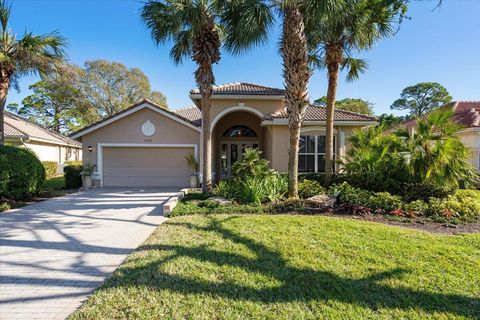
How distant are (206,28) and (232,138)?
373 inches

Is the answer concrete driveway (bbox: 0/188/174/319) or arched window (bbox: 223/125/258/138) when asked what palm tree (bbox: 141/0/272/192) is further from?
arched window (bbox: 223/125/258/138)

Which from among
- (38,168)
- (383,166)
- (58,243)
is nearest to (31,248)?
(58,243)

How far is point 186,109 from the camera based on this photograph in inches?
944

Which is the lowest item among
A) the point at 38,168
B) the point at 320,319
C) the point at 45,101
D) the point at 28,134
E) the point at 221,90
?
the point at 320,319

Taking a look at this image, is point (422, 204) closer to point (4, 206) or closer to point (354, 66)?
point (354, 66)

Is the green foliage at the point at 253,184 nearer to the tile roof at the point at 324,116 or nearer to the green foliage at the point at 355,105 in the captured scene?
the tile roof at the point at 324,116

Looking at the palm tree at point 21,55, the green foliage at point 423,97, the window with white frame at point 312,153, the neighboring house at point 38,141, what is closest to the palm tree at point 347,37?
the window with white frame at point 312,153

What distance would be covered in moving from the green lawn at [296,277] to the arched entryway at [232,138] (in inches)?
509

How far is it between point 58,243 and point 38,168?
7.79 metres

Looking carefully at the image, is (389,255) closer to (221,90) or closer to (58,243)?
(58,243)

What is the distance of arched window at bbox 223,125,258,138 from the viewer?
19.2 m

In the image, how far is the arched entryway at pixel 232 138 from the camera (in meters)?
18.9

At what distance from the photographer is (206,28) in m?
10.7

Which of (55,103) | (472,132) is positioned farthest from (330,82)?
(55,103)
